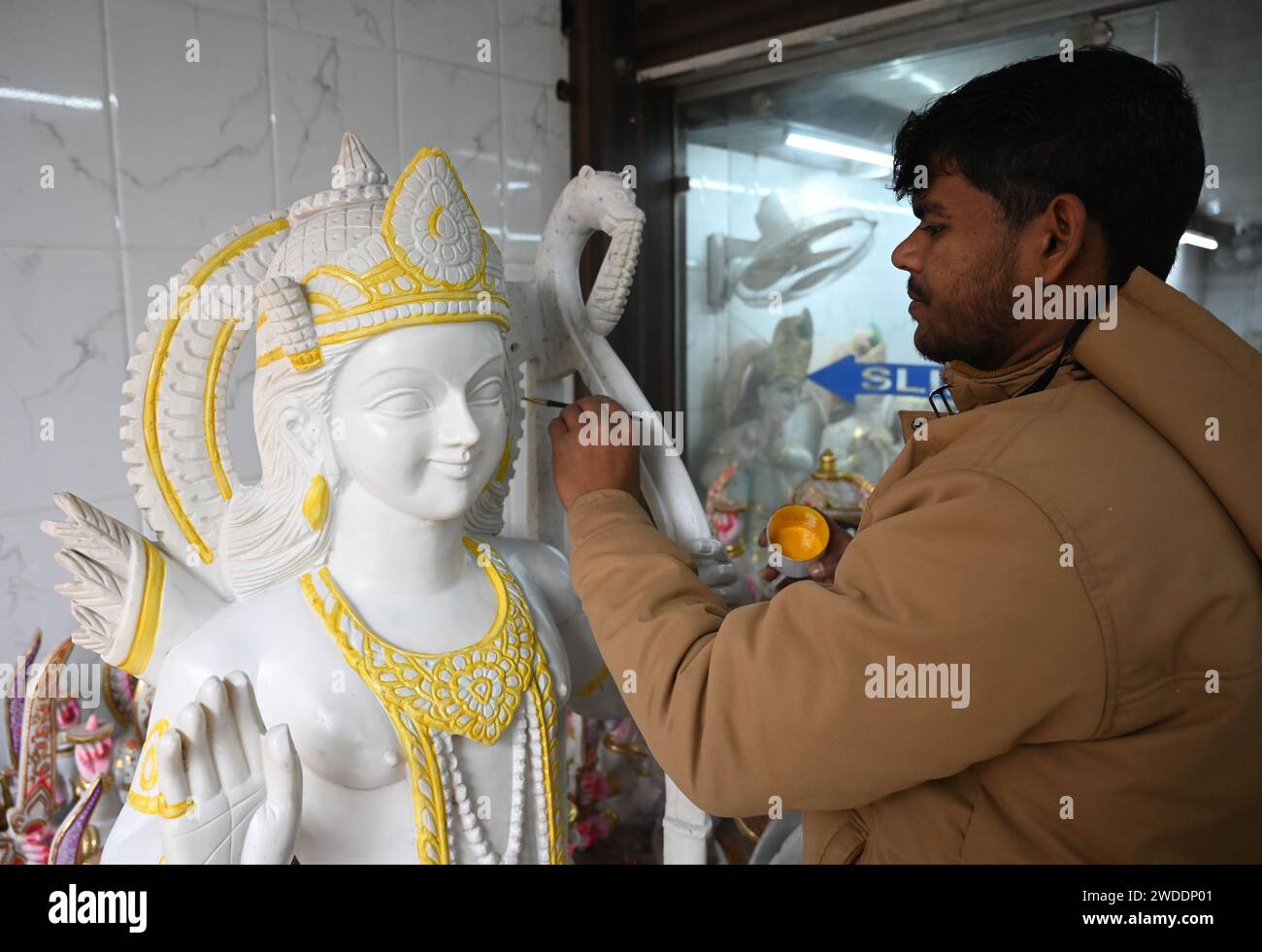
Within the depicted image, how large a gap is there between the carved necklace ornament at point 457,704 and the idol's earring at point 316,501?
0.08 m

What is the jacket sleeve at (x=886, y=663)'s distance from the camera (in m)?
0.90

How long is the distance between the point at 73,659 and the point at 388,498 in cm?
109

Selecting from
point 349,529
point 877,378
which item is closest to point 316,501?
point 349,529

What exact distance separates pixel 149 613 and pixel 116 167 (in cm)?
114

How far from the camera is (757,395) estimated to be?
2953 mm

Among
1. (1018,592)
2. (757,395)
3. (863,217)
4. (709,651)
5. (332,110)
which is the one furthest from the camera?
(757,395)

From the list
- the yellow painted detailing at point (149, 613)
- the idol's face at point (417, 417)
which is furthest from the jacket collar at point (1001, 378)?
the yellow painted detailing at point (149, 613)

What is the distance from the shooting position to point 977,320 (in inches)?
43.6

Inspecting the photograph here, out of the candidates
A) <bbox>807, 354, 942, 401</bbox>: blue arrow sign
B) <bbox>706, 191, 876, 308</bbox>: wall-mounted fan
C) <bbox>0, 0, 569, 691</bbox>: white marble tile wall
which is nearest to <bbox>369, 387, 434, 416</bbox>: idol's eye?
<bbox>0, 0, 569, 691</bbox>: white marble tile wall

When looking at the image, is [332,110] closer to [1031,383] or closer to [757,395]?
[757,395]

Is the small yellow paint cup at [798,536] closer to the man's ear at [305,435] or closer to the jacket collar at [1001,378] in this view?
the jacket collar at [1001,378]

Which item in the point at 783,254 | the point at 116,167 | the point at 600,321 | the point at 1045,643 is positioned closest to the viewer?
the point at 1045,643

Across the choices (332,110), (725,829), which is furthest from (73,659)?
(725,829)

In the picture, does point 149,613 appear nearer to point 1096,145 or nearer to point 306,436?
point 306,436
